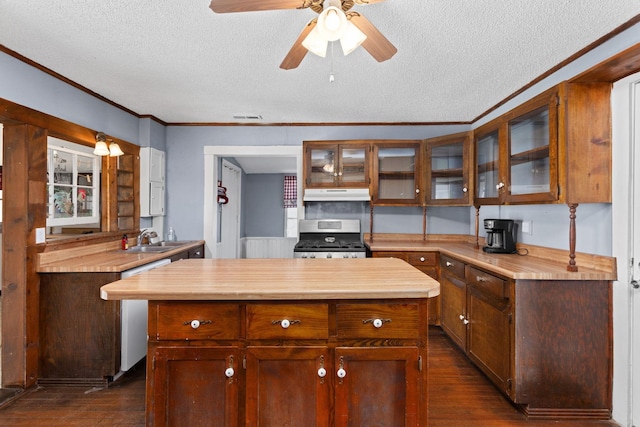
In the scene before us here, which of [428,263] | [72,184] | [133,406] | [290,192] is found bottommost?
[133,406]

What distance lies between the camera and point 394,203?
3.77m

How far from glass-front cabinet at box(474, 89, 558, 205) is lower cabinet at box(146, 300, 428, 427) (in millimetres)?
1528

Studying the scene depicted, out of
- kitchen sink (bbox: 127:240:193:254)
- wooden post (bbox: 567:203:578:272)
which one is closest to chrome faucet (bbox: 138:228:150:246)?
kitchen sink (bbox: 127:240:193:254)

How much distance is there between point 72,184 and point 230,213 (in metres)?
2.29

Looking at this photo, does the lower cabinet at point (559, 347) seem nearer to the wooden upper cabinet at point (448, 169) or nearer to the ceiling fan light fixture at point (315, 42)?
the wooden upper cabinet at point (448, 169)

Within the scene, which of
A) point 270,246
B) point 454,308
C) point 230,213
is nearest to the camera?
point 454,308

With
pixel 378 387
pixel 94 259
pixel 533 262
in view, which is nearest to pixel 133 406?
pixel 94 259

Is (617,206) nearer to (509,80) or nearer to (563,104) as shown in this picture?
(563,104)

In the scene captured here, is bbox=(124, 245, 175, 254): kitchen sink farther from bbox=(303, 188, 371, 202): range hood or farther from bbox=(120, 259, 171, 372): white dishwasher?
bbox=(303, 188, 371, 202): range hood

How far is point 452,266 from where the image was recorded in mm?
3021

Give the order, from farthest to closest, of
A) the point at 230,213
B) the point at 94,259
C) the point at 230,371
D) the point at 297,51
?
the point at 230,213
the point at 94,259
the point at 297,51
the point at 230,371

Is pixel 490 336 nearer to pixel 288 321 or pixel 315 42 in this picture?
pixel 288 321

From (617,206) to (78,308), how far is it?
3.58 m

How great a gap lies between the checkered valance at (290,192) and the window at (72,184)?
125 inches
